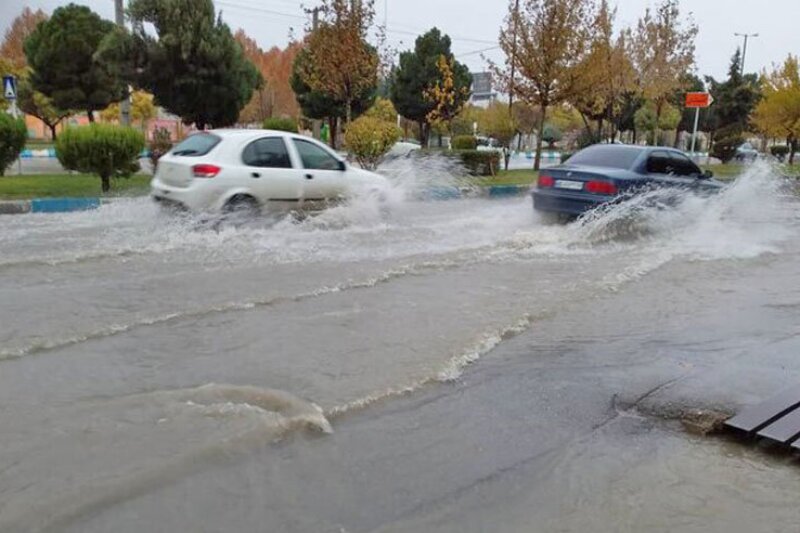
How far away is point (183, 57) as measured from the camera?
2205cm

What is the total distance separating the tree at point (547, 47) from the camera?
21438 mm

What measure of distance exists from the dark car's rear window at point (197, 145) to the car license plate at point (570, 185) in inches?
207

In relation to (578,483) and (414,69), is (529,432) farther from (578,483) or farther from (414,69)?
(414,69)

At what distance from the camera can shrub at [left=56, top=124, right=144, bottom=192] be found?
13352mm

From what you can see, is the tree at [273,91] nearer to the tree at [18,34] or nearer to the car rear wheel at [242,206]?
the tree at [18,34]

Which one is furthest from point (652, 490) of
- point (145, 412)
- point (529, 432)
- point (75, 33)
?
point (75, 33)

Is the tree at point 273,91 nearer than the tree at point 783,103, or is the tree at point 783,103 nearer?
the tree at point 783,103

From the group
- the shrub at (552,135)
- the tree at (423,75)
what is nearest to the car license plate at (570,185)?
the tree at (423,75)

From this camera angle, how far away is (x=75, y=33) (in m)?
28.2

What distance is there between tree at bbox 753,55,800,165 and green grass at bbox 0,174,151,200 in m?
26.1

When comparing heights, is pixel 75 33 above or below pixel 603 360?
above

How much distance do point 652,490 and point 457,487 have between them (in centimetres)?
93

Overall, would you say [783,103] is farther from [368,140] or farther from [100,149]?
[100,149]

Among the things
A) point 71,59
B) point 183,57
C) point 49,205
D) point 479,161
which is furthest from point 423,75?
point 49,205
